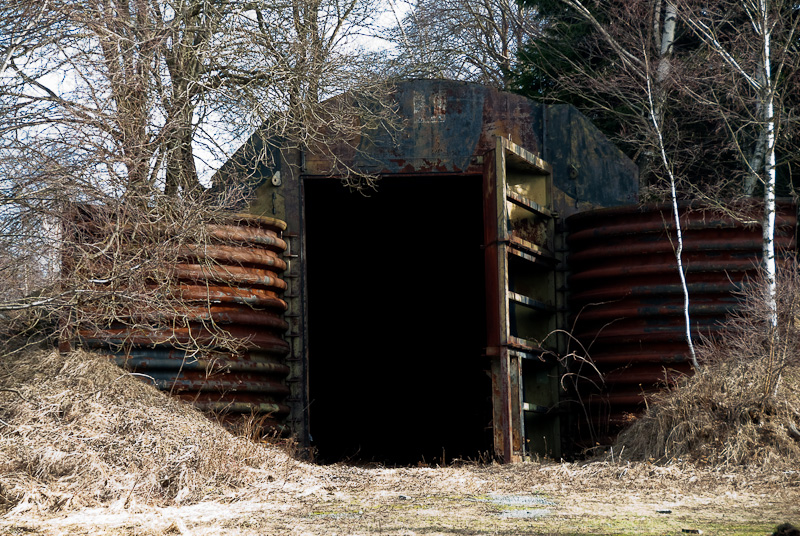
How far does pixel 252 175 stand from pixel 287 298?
4.43 feet

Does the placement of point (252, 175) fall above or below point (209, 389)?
above

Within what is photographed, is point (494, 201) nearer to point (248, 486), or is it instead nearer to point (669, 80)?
point (248, 486)

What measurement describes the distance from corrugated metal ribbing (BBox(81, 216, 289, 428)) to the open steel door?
219 cm

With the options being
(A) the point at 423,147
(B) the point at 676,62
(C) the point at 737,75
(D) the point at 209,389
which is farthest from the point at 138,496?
(B) the point at 676,62

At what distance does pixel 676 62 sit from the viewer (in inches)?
477

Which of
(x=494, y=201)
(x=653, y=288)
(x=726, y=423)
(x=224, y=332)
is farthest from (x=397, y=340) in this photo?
(x=726, y=423)

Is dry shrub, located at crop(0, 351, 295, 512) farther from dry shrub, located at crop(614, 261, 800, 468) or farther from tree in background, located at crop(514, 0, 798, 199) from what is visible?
tree in background, located at crop(514, 0, 798, 199)

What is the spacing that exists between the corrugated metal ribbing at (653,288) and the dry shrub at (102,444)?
3.50 meters

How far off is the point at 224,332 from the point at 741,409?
4.53 meters

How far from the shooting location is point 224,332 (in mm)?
8234

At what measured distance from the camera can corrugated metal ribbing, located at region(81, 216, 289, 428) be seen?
315 inches

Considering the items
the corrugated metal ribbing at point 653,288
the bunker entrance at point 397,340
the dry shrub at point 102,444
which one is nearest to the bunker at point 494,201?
the corrugated metal ribbing at point 653,288

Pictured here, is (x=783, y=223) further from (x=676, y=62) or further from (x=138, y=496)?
(x=138, y=496)

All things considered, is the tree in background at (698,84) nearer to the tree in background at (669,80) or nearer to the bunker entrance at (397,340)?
the tree in background at (669,80)
